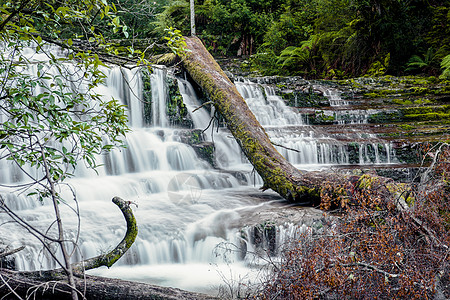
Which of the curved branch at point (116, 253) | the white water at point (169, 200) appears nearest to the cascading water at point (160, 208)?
the white water at point (169, 200)

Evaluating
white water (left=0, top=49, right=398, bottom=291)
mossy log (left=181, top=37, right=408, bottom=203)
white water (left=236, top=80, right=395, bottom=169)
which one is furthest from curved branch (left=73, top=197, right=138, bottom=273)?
white water (left=236, top=80, right=395, bottom=169)

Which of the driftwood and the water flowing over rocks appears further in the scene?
the water flowing over rocks

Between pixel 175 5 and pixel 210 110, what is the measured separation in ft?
40.1

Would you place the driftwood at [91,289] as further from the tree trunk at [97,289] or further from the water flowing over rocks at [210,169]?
the water flowing over rocks at [210,169]

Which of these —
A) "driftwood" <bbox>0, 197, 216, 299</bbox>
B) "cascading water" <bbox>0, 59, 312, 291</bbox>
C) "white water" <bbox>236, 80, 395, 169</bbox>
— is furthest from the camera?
"white water" <bbox>236, 80, 395, 169</bbox>

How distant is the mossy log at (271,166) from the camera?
5.45 metres

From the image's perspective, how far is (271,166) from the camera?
677cm

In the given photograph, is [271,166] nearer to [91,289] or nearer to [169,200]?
[169,200]

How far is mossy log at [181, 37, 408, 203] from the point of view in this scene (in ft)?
17.9

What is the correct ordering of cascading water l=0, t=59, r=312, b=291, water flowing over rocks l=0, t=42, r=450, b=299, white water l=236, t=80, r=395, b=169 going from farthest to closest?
1. white water l=236, t=80, r=395, b=169
2. water flowing over rocks l=0, t=42, r=450, b=299
3. cascading water l=0, t=59, r=312, b=291

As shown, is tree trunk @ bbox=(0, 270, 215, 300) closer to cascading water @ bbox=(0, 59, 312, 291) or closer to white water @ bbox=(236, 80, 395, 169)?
cascading water @ bbox=(0, 59, 312, 291)

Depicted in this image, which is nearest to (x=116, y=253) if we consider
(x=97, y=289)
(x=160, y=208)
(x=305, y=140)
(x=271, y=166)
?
(x=97, y=289)

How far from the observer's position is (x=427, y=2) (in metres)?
15.4

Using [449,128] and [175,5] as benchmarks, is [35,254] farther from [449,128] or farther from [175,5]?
[175,5]
